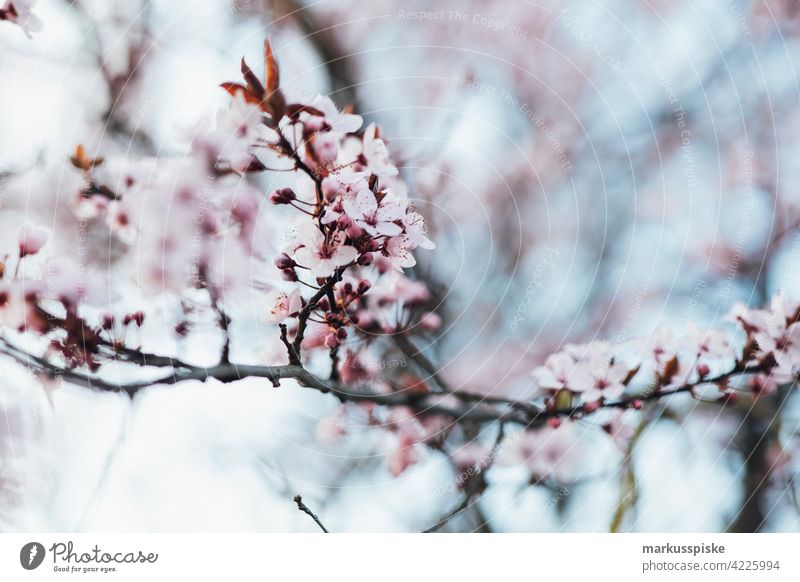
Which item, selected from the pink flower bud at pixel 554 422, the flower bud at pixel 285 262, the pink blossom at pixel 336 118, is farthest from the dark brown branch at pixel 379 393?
the pink blossom at pixel 336 118

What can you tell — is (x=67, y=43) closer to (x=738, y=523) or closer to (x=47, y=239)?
(x=47, y=239)

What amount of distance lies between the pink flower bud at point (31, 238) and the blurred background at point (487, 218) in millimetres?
17

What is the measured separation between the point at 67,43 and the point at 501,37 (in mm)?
425

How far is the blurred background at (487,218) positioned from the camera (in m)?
0.52

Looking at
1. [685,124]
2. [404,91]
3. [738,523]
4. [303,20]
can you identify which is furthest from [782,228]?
[303,20]

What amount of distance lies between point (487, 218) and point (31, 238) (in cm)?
43

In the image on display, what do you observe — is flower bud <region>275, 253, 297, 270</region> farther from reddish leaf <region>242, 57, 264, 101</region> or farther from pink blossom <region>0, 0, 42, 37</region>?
pink blossom <region>0, 0, 42, 37</region>

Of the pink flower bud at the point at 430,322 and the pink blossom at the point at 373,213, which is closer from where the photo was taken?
the pink blossom at the point at 373,213

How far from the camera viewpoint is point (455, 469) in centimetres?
54

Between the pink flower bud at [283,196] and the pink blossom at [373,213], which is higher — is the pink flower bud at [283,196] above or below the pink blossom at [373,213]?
above

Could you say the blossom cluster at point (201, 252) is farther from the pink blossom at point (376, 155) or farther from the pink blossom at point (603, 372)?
the pink blossom at point (603, 372)

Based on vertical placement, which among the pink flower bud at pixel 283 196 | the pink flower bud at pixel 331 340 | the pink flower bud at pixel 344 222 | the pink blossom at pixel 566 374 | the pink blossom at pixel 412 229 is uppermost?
the pink flower bud at pixel 283 196

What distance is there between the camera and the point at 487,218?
56cm

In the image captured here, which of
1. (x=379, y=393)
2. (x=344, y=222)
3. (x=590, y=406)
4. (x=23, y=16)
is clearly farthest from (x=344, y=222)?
(x=23, y=16)
